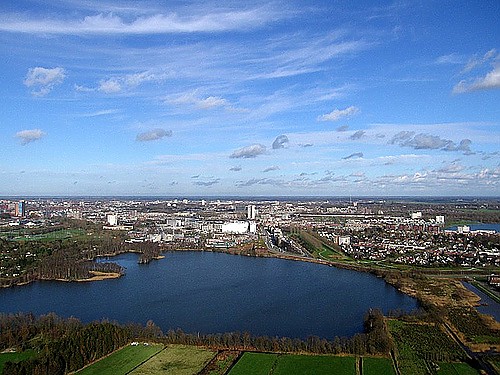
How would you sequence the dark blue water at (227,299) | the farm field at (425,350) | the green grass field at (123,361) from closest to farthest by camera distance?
the green grass field at (123,361) < the farm field at (425,350) < the dark blue water at (227,299)

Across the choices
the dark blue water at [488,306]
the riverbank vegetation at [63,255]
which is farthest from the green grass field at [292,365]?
the riverbank vegetation at [63,255]

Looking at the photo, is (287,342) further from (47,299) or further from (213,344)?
(47,299)

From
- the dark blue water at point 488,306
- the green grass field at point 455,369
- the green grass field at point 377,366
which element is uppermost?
the dark blue water at point 488,306

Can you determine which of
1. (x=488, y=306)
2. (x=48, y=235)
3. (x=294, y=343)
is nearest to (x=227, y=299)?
(x=294, y=343)

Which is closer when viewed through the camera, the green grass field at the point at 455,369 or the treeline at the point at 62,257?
the green grass field at the point at 455,369

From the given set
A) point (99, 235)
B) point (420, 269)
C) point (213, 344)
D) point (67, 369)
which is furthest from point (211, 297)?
point (99, 235)

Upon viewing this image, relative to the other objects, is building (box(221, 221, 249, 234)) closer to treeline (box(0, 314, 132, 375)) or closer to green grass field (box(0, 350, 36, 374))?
treeline (box(0, 314, 132, 375))

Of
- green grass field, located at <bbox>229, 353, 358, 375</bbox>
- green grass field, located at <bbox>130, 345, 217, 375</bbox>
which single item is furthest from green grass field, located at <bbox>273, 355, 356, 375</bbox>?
green grass field, located at <bbox>130, 345, 217, 375</bbox>

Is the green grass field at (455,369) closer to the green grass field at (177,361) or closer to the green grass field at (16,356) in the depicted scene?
the green grass field at (177,361)
